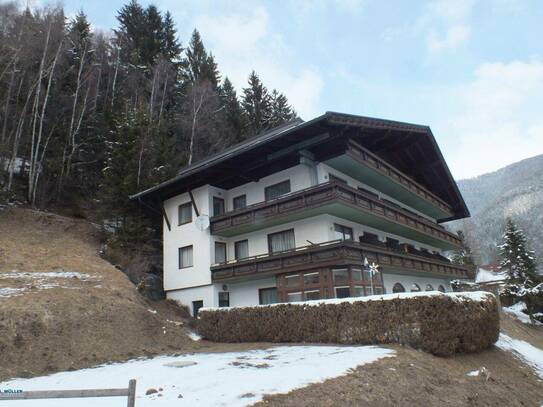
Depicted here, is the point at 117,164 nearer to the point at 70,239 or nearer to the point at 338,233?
the point at 70,239

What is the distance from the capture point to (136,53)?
153ft

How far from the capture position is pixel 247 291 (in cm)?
2559

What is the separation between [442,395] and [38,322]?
1464 cm

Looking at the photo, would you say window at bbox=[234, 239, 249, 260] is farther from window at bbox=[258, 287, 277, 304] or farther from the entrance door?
the entrance door

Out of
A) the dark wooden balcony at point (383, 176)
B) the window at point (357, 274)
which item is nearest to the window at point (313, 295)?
the window at point (357, 274)

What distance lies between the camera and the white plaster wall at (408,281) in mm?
26898

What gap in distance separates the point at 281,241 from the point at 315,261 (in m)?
4.36

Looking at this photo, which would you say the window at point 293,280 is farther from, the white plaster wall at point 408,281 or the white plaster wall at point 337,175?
the white plaster wall at point 408,281

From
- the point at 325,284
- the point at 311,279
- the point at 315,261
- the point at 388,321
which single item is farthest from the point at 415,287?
the point at 388,321

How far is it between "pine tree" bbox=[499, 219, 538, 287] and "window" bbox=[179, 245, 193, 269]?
35.2m

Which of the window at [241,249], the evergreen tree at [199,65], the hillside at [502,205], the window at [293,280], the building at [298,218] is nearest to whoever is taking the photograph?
the building at [298,218]

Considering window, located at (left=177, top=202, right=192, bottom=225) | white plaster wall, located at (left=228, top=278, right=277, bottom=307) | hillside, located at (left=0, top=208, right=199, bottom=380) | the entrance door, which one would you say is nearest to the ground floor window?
white plaster wall, located at (left=228, top=278, right=277, bottom=307)

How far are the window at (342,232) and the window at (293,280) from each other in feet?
11.3

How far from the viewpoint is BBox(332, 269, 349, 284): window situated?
68.0ft
